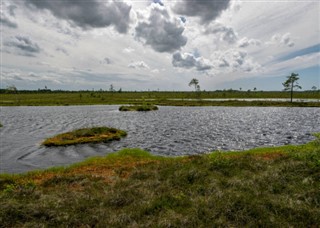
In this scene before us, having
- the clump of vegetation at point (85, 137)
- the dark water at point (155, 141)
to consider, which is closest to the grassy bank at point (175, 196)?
the dark water at point (155, 141)

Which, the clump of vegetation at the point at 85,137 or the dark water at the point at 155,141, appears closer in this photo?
the dark water at the point at 155,141

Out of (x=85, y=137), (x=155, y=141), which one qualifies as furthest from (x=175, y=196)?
(x=85, y=137)

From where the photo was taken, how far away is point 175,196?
36.6 feet

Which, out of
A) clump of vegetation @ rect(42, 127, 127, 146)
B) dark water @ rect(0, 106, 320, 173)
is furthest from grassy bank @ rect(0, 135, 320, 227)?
clump of vegetation @ rect(42, 127, 127, 146)

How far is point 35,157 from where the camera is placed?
24031mm

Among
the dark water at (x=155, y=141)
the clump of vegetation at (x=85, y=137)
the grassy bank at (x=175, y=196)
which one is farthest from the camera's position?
the clump of vegetation at (x=85, y=137)

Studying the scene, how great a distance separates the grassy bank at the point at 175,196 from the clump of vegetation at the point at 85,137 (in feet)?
45.0

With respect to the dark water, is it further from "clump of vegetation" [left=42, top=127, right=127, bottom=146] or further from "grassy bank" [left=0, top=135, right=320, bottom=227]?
"grassy bank" [left=0, top=135, right=320, bottom=227]

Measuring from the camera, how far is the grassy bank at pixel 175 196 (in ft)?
30.1

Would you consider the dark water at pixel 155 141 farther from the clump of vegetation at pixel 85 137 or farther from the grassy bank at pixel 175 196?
the grassy bank at pixel 175 196

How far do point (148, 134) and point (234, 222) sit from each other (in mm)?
27948

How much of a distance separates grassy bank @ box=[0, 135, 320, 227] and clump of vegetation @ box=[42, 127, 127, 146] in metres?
13.7

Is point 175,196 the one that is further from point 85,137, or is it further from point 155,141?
point 85,137

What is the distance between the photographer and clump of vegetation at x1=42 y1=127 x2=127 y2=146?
97.6ft
